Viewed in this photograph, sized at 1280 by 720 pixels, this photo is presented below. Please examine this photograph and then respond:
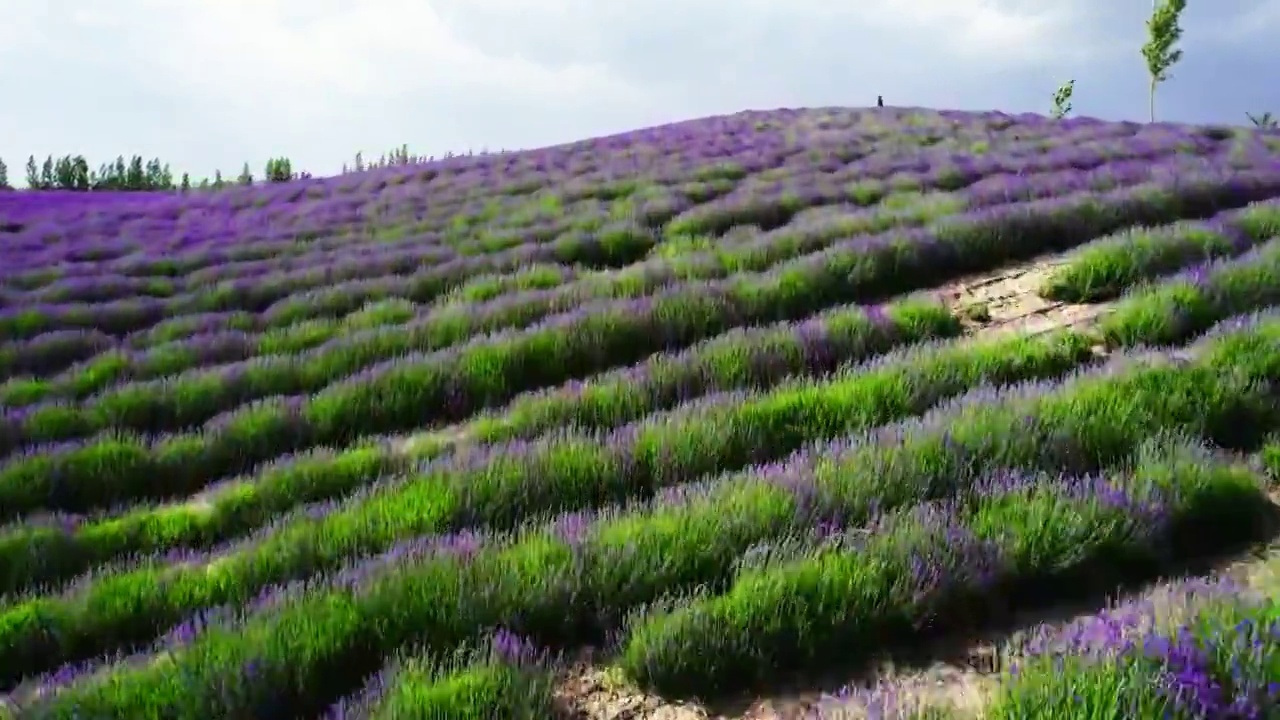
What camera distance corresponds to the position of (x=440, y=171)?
822 inches

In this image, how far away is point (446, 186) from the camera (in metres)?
18.4

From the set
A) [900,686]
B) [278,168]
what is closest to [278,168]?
[278,168]

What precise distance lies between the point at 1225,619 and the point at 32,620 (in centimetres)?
429

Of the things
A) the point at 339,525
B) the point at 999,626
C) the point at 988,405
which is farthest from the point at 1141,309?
the point at 339,525

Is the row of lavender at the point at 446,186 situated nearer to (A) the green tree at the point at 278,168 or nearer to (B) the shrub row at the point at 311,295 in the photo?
(B) the shrub row at the point at 311,295

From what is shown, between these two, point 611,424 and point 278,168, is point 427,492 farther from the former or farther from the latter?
point 278,168

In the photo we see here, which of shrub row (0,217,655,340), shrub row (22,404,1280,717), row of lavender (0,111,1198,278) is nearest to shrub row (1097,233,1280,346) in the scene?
shrub row (22,404,1280,717)

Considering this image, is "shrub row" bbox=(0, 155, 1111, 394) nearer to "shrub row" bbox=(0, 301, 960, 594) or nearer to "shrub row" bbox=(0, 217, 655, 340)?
"shrub row" bbox=(0, 217, 655, 340)

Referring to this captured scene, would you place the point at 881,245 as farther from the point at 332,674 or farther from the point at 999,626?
the point at 332,674

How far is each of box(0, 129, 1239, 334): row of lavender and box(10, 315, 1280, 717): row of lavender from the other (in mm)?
6638

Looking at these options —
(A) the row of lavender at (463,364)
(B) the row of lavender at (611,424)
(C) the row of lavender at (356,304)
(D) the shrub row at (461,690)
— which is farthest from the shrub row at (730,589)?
(C) the row of lavender at (356,304)

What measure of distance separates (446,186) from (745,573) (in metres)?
16.6

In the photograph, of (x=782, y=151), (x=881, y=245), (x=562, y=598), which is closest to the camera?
(x=562, y=598)

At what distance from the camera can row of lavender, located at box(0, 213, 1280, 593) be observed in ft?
14.5
